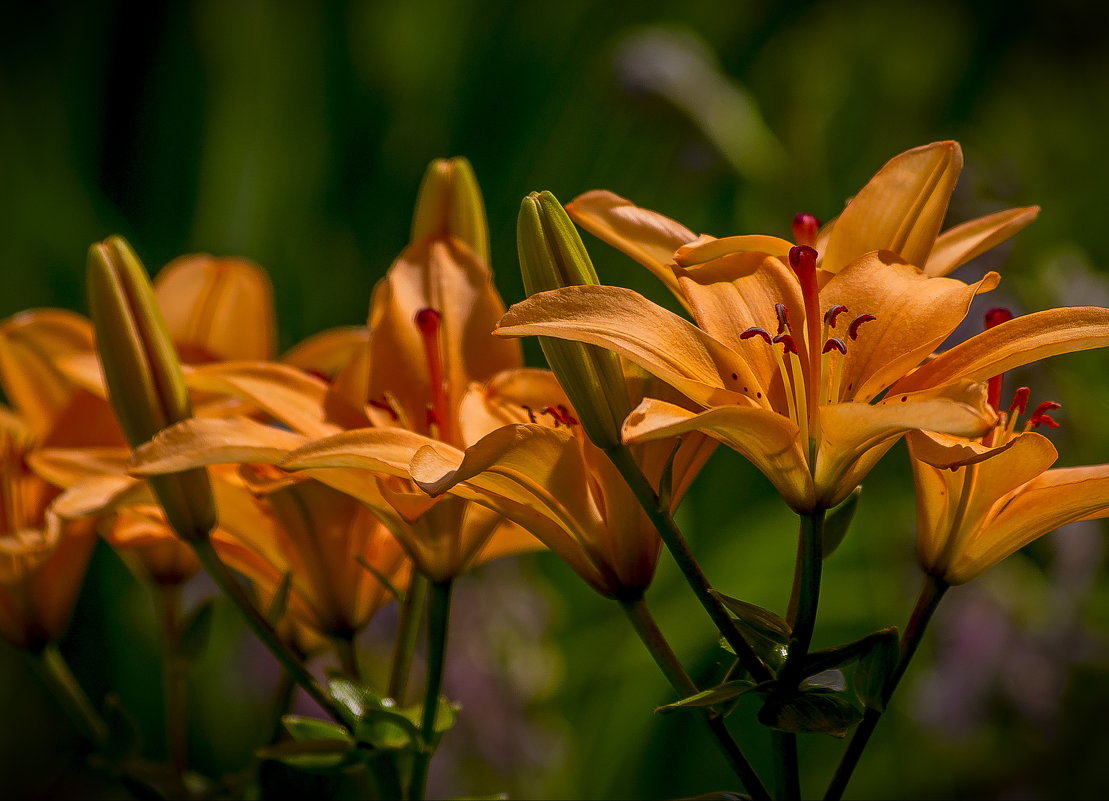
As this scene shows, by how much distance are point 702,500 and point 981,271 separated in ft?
0.89

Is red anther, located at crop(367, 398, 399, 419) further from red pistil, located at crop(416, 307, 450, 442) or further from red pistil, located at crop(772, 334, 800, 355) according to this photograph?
red pistil, located at crop(772, 334, 800, 355)

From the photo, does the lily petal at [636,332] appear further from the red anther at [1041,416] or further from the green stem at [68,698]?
the green stem at [68,698]

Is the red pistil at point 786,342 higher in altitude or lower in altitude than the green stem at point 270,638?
higher

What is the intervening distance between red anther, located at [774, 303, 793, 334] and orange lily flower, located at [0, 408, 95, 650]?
8.1 inches

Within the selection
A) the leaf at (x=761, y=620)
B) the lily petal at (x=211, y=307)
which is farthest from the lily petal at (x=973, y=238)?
the lily petal at (x=211, y=307)

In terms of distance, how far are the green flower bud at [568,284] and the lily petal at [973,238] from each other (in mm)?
95

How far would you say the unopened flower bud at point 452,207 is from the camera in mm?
307

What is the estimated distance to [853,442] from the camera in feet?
0.68

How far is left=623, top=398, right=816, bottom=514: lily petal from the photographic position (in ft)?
0.62

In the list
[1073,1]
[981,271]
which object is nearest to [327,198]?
[981,271]

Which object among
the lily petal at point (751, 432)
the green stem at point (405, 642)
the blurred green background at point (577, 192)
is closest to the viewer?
the lily petal at point (751, 432)

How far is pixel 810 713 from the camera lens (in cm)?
21

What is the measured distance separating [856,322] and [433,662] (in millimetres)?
125

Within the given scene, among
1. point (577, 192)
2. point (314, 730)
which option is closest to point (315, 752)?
point (314, 730)
